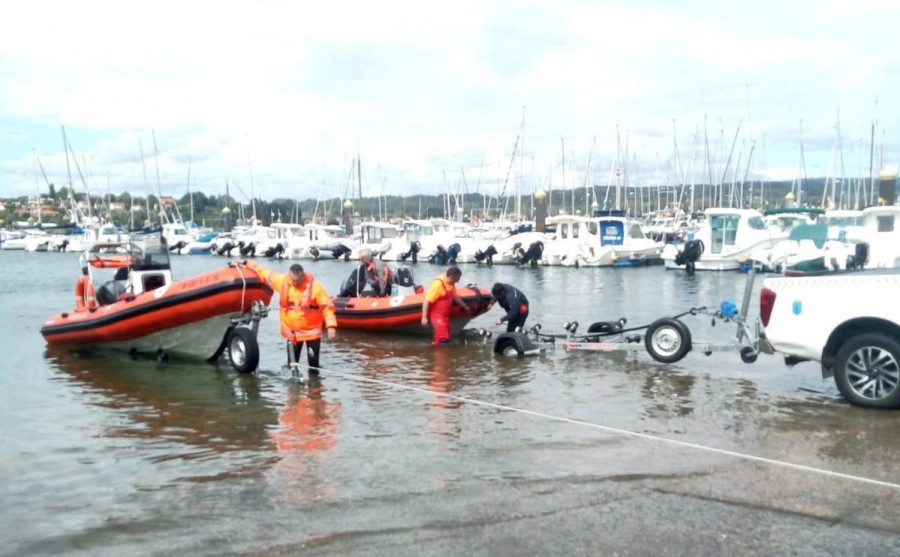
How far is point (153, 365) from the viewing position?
13594mm

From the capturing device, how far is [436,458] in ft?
24.2

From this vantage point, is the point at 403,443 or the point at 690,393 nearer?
the point at 403,443

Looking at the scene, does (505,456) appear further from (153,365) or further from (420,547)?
(153,365)

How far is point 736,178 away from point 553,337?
56.3m

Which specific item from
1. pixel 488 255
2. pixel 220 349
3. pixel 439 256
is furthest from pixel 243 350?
pixel 439 256

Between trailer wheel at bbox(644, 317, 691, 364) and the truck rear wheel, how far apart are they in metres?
2.55

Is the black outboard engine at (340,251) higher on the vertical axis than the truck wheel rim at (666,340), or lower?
lower

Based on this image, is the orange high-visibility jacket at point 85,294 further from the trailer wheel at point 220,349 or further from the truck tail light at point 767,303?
the truck tail light at point 767,303

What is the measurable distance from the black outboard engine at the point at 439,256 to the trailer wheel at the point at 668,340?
1464 inches

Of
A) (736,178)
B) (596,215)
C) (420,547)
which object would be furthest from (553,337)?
(736,178)

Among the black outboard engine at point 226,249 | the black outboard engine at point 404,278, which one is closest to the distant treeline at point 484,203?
the black outboard engine at point 226,249

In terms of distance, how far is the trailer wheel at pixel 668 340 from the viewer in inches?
447

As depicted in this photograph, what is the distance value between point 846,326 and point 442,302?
6.67 m

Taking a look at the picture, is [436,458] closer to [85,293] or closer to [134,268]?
[134,268]
